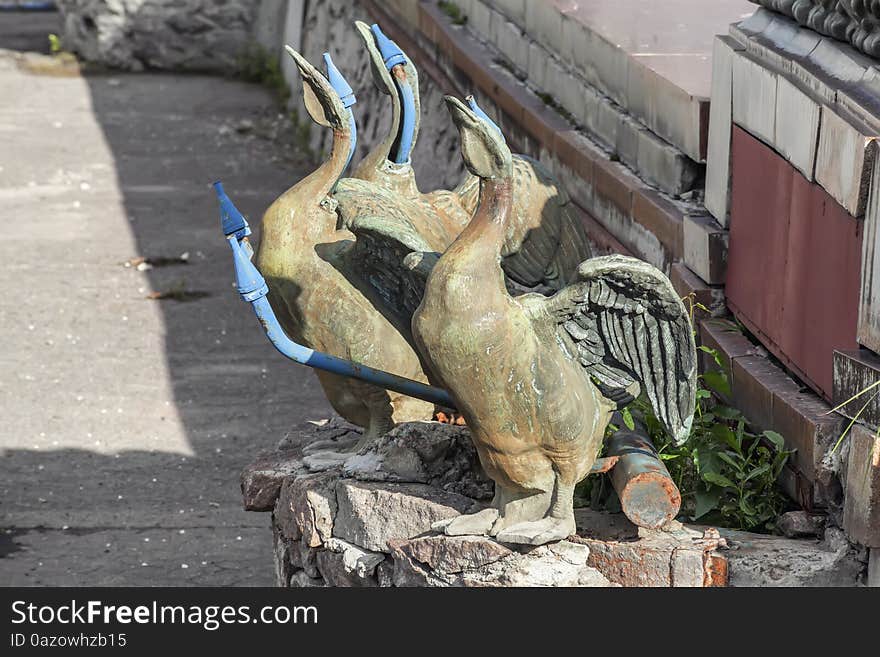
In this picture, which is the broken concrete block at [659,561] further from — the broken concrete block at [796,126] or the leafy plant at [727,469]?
the broken concrete block at [796,126]

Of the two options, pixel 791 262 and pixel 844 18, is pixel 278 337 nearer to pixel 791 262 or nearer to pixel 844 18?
pixel 791 262

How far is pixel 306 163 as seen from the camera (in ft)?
38.1

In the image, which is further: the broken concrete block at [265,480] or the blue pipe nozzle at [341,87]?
the broken concrete block at [265,480]

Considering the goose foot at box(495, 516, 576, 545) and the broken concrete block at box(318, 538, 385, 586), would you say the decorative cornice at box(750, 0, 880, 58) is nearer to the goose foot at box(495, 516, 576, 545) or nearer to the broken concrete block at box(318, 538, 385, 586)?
the goose foot at box(495, 516, 576, 545)

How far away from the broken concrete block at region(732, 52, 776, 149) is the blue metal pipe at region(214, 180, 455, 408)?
1.28 metres

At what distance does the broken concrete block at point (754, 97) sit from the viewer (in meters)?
4.14

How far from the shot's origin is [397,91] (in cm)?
419

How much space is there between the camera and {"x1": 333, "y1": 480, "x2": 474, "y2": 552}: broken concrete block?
3.79 meters

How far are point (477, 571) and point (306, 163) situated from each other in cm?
843

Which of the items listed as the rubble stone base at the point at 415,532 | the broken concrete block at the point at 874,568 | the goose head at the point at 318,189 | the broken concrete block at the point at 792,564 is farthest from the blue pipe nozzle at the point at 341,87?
the broken concrete block at the point at 874,568

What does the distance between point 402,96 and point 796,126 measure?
1125mm

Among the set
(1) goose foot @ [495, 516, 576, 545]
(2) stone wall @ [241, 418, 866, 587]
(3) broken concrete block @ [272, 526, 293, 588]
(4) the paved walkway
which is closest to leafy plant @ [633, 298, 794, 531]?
(2) stone wall @ [241, 418, 866, 587]

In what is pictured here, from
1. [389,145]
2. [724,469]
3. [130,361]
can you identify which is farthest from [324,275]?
[130,361]

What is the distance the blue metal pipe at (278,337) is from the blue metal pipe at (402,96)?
608 mm
